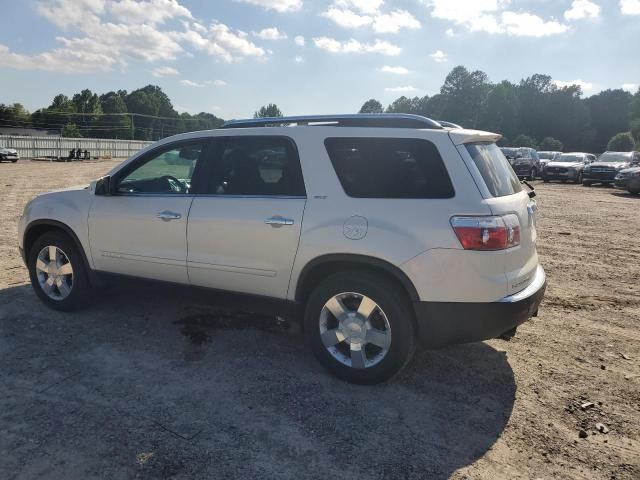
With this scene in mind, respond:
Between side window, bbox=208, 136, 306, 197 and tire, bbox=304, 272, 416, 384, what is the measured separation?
30.9 inches

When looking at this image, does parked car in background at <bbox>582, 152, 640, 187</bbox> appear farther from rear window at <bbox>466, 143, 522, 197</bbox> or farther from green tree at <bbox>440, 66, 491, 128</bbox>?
green tree at <bbox>440, 66, 491, 128</bbox>

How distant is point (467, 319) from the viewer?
130 inches

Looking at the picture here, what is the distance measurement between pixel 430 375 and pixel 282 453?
1.46 meters

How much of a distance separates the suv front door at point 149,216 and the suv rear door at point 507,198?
2.22m

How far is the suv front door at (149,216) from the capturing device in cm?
428

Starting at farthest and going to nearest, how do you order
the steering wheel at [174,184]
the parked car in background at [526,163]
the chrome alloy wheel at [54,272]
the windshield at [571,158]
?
1. the parked car in background at [526,163]
2. the windshield at [571,158]
3. the chrome alloy wheel at [54,272]
4. the steering wheel at [174,184]

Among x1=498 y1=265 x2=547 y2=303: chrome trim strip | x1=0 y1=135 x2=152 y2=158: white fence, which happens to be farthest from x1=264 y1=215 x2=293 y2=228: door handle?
x1=0 y1=135 x2=152 y2=158: white fence

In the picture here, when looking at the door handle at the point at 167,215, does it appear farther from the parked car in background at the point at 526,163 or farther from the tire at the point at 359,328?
the parked car in background at the point at 526,163

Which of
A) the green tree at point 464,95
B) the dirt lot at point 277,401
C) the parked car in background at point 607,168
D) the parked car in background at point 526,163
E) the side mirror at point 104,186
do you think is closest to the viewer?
the dirt lot at point 277,401

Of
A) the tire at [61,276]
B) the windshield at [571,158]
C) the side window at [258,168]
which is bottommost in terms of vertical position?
the tire at [61,276]

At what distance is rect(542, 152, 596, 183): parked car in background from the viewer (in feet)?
88.5

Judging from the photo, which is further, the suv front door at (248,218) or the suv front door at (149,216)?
the suv front door at (149,216)

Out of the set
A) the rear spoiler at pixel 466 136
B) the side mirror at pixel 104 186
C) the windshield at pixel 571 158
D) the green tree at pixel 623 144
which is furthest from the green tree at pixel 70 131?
the rear spoiler at pixel 466 136

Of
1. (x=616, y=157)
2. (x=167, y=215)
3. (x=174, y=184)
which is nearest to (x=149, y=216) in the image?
(x=167, y=215)
